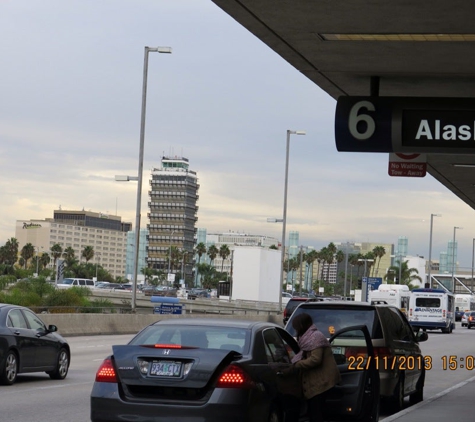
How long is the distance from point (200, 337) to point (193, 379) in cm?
87

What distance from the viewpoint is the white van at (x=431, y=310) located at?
6512 centimetres

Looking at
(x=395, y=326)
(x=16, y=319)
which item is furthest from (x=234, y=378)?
(x=16, y=319)

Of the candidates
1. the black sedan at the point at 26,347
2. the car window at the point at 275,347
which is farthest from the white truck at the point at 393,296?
the car window at the point at 275,347

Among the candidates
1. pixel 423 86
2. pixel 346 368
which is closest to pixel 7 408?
pixel 346 368

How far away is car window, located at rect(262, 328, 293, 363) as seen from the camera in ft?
36.0

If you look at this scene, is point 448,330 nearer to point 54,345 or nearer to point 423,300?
point 423,300

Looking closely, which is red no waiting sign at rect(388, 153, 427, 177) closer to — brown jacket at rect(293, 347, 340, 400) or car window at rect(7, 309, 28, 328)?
car window at rect(7, 309, 28, 328)

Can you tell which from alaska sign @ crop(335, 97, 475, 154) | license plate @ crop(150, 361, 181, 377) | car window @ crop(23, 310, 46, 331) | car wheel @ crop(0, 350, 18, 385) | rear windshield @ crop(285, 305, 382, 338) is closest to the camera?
license plate @ crop(150, 361, 181, 377)

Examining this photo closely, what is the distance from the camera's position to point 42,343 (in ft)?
65.1

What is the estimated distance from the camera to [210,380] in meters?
9.84

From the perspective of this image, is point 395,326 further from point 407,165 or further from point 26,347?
point 26,347

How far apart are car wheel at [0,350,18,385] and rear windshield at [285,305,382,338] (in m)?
6.18

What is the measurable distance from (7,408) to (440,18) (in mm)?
8669

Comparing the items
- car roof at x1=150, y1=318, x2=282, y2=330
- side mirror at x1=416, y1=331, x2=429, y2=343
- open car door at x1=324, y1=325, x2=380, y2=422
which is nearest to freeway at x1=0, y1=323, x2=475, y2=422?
side mirror at x1=416, y1=331, x2=429, y2=343
